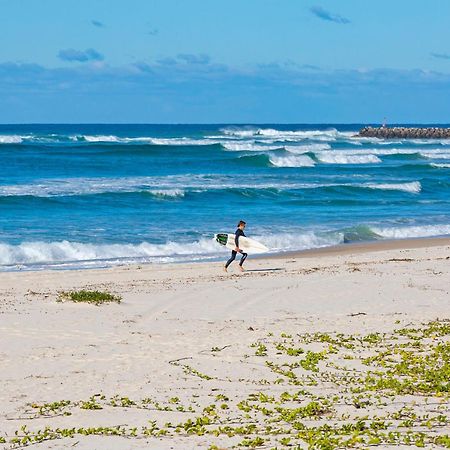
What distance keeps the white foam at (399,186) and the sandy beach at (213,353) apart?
2412 centimetres

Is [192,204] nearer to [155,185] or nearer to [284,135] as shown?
[155,185]

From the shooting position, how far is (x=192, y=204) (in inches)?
1426

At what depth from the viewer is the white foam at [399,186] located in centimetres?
4416

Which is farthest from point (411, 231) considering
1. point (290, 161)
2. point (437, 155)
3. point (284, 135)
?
point (284, 135)

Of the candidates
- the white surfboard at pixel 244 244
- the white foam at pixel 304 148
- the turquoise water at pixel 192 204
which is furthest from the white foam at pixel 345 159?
the white surfboard at pixel 244 244

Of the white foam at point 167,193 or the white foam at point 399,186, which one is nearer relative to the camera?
the white foam at point 167,193

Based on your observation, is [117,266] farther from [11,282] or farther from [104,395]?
[104,395]

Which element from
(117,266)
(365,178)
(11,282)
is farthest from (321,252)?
(365,178)

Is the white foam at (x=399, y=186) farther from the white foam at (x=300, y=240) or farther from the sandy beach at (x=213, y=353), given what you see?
the sandy beach at (x=213, y=353)

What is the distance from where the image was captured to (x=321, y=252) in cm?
2464

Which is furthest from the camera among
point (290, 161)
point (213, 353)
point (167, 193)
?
point (290, 161)

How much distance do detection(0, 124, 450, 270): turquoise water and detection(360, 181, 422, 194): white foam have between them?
0.08 metres

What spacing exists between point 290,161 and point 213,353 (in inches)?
2091

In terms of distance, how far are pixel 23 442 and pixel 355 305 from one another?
8319 mm
